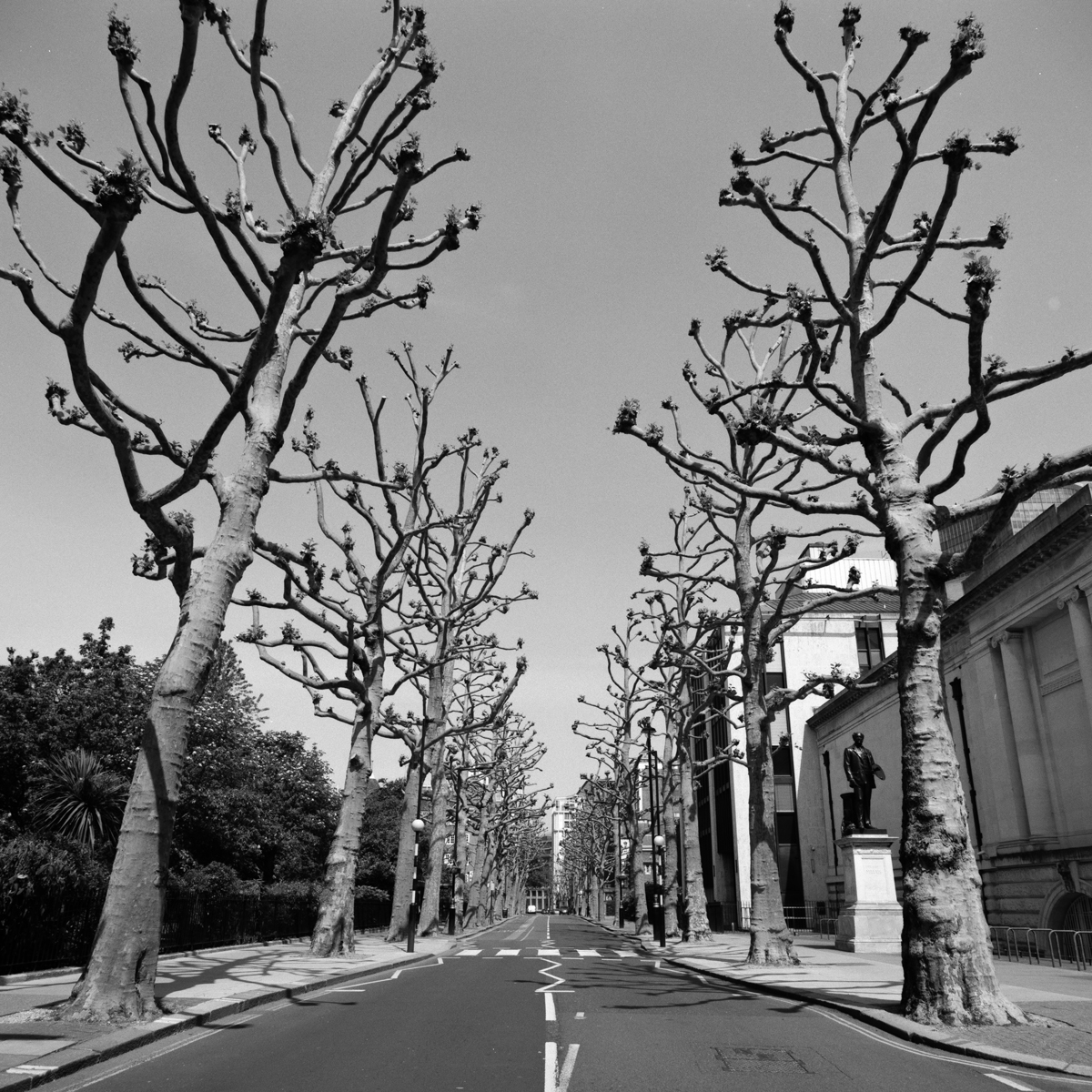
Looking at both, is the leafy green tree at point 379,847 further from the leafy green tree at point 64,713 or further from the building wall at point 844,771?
the building wall at point 844,771

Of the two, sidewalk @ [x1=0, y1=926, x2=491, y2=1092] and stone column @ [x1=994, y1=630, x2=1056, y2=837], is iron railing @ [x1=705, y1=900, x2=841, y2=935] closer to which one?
stone column @ [x1=994, y1=630, x2=1056, y2=837]

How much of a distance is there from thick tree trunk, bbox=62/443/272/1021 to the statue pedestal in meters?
18.4

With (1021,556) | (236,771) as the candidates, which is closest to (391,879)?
(236,771)

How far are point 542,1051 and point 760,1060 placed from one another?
196 centimetres

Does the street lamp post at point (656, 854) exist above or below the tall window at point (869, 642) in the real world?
below

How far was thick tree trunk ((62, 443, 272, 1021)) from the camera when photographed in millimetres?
8609

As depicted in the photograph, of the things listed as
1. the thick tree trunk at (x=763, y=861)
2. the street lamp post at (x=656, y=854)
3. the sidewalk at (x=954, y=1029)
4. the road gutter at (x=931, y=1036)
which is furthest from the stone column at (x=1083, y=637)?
the road gutter at (x=931, y=1036)

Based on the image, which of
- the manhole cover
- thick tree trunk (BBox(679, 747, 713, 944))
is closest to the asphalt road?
the manhole cover

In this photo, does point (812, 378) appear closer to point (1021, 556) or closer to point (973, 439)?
point (973, 439)

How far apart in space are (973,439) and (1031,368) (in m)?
1.22

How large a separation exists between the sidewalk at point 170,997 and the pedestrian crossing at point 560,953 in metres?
4.06

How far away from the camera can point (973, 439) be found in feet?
34.8

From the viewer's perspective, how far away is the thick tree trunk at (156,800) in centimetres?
861

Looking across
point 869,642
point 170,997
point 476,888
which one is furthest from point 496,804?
point 170,997
